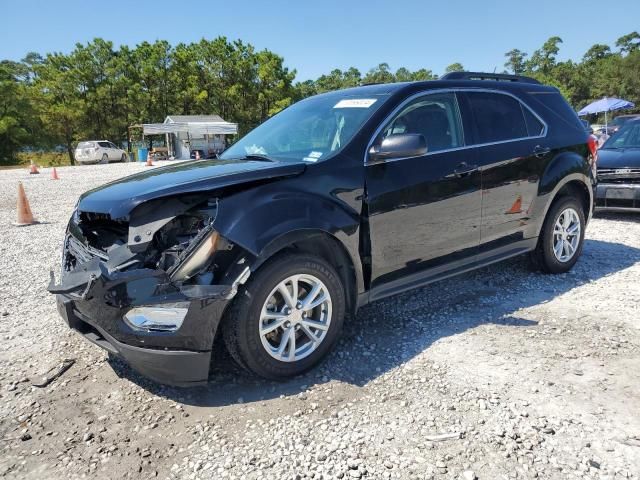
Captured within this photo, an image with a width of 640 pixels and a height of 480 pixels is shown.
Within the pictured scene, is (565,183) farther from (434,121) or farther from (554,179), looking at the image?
(434,121)

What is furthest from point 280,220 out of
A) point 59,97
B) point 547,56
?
point 547,56

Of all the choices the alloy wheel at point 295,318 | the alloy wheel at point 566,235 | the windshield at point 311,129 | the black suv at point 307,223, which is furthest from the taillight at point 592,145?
the alloy wheel at point 295,318

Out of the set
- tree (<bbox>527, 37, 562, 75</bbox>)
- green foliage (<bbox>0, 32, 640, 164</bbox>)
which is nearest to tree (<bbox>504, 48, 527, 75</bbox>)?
tree (<bbox>527, 37, 562, 75</bbox>)

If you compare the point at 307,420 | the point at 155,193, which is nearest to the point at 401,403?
the point at 307,420

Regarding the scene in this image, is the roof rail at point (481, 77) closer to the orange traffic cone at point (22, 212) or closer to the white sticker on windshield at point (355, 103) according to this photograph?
the white sticker on windshield at point (355, 103)

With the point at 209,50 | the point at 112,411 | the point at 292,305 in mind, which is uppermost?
the point at 209,50

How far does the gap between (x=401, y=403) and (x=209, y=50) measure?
51325 millimetres

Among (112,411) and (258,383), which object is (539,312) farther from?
(112,411)

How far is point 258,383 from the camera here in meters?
2.97

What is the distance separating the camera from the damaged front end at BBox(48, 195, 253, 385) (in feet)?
8.25

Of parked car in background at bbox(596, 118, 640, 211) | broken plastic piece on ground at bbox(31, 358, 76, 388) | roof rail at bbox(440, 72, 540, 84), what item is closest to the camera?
broken plastic piece on ground at bbox(31, 358, 76, 388)

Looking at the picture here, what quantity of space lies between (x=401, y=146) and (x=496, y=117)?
1556 mm

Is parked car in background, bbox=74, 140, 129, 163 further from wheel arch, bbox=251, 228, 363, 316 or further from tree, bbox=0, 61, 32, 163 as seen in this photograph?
wheel arch, bbox=251, 228, 363, 316

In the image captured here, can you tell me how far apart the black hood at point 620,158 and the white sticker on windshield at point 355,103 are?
543cm
